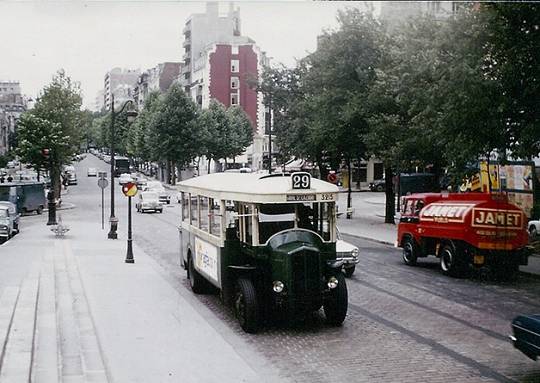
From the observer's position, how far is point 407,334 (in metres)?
12.9

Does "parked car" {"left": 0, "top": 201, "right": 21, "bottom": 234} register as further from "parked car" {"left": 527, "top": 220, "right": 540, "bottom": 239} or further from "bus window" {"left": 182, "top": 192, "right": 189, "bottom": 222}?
"parked car" {"left": 527, "top": 220, "right": 540, "bottom": 239}

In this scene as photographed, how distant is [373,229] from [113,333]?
80.6ft

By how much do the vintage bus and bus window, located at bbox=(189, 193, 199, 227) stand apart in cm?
181

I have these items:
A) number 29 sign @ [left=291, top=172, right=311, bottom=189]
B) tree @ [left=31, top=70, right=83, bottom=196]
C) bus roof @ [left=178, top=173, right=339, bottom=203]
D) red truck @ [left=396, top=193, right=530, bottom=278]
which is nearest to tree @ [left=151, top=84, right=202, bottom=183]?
red truck @ [left=396, top=193, right=530, bottom=278]

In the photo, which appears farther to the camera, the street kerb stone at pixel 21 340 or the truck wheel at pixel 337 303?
the truck wheel at pixel 337 303

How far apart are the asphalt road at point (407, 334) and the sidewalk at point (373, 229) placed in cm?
338

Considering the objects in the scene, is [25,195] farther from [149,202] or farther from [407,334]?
[407,334]

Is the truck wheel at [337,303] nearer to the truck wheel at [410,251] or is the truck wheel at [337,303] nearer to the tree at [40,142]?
the truck wheel at [410,251]

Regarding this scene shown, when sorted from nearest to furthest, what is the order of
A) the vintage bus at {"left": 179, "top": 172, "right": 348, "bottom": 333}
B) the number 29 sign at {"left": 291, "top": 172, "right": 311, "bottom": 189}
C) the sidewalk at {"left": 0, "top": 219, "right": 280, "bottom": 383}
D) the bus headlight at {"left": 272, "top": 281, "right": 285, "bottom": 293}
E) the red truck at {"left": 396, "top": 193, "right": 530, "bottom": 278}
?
the sidewalk at {"left": 0, "top": 219, "right": 280, "bottom": 383} → the bus headlight at {"left": 272, "top": 281, "right": 285, "bottom": 293} → the vintage bus at {"left": 179, "top": 172, "right": 348, "bottom": 333} → the number 29 sign at {"left": 291, "top": 172, "right": 311, "bottom": 189} → the red truck at {"left": 396, "top": 193, "right": 530, "bottom": 278}

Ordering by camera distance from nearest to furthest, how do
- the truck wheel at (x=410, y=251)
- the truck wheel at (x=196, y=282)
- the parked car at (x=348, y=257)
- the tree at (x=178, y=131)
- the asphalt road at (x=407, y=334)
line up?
the asphalt road at (x=407, y=334) < the truck wheel at (x=196, y=282) < the parked car at (x=348, y=257) < the truck wheel at (x=410, y=251) < the tree at (x=178, y=131)

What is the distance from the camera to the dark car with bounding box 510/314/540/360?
31.3ft

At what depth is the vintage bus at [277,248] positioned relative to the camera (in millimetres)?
12781

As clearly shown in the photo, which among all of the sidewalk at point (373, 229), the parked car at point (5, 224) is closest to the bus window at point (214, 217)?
the sidewalk at point (373, 229)

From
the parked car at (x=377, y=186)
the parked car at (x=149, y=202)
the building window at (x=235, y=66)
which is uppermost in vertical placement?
the building window at (x=235, y=66)
